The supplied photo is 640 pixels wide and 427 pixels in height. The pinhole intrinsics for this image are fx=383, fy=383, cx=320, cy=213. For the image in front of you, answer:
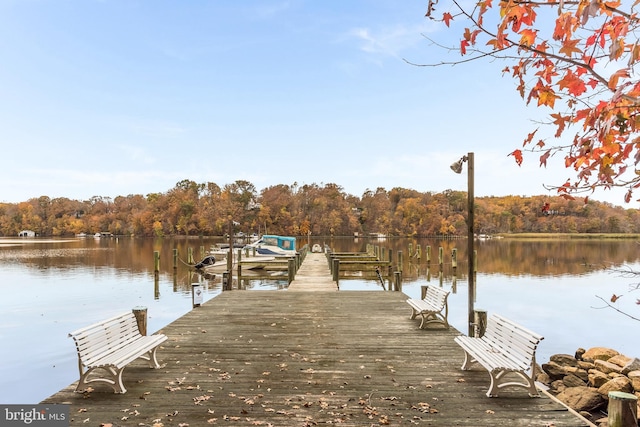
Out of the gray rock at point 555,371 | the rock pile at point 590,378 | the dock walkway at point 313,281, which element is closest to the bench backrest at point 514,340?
the rock pile at point 590,378

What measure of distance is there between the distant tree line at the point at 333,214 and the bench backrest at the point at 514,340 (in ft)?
269

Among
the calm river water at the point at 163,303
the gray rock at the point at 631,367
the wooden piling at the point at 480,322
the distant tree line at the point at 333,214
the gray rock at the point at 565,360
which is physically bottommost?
the calm river water at the point at 163,303

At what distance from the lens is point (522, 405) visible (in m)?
4.43

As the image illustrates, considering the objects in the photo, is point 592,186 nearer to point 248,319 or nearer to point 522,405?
point 522,405

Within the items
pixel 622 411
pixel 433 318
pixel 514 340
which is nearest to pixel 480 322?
pixel 514 340

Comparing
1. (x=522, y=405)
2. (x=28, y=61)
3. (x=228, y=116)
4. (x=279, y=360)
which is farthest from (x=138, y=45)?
(x=522, y=405)

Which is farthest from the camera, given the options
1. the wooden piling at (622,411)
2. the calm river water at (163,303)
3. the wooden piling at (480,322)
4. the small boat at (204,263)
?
the small boat at (204,263)

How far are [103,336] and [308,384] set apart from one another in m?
2.76

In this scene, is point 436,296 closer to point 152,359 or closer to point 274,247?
point 152,359

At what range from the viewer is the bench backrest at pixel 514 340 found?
14.6ft

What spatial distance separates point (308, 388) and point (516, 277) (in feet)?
91.1

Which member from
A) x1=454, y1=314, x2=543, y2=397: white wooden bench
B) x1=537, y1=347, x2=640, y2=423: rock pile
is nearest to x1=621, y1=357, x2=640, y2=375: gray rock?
x1=537, y1=347, x2=640, y2=423: rock pile

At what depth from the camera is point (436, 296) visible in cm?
794

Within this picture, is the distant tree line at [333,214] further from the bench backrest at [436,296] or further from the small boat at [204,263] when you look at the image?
the bench backrest at [436,296]
